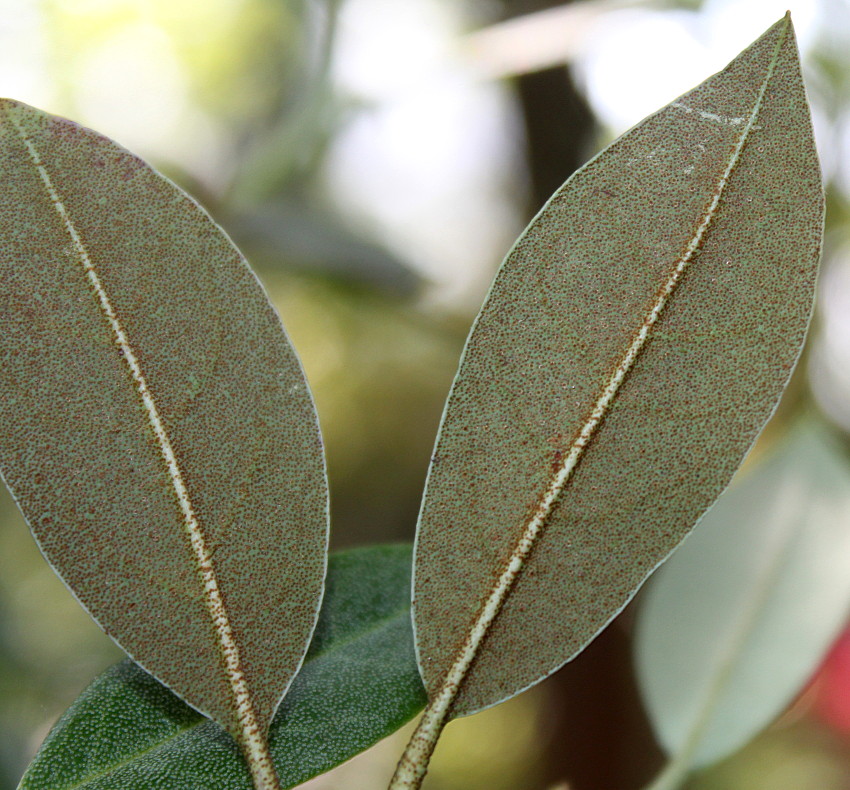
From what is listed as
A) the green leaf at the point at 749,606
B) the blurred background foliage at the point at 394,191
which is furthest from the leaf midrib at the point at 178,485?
the blurred background foliage at the point at 394,191

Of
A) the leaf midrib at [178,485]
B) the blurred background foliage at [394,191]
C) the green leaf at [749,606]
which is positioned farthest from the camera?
the blurred background foliage at [394,191]

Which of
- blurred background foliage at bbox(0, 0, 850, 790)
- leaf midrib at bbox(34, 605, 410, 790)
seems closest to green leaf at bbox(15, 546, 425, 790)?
leaf midrib at bbox(34, 605, 410, 790)

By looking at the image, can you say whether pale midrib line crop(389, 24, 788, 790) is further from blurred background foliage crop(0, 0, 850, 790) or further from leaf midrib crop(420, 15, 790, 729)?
blurred background foliage crop(0, 0, 850, 790)

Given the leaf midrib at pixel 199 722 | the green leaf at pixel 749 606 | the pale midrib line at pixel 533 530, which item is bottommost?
the green leaf at pixel 749 606

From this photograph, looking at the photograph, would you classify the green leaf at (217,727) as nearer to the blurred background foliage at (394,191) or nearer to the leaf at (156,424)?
the leaf at (156,424)

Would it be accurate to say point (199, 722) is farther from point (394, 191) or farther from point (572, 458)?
point (394, 191)

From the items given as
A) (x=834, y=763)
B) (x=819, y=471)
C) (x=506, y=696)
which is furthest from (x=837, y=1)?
(x=506, y=696)

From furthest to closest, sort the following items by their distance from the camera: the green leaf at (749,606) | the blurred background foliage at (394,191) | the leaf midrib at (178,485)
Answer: the blurred background foliage at (394,191) → the green leaf at (749,606) → the leaf midrib at (178,485)

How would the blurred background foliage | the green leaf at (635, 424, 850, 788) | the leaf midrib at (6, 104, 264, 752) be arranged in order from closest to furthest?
1. the leaf midrib at (6, 104, 264, 752)
2. the green leaf at (635, 424, 850, 788)
3. the blurred background foliage
